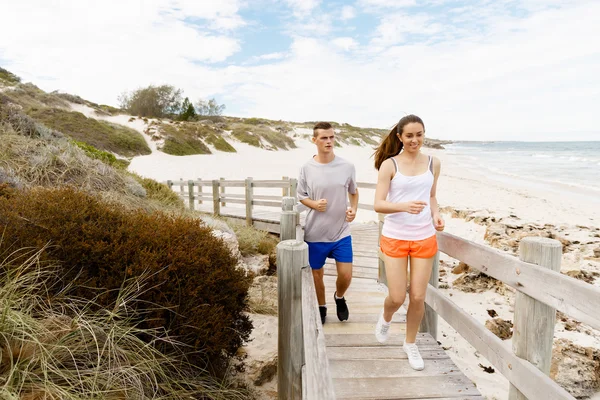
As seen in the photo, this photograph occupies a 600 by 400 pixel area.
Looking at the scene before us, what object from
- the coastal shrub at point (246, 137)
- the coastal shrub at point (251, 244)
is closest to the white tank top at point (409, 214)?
the coastal shrub at point (251, 244)

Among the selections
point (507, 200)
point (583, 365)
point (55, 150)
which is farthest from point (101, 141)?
point (583, 365)

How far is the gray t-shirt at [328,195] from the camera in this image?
3.18m

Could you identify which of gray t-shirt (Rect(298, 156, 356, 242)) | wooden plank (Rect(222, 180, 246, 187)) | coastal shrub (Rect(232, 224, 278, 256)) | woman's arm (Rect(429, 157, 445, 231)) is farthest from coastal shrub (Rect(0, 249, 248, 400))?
wooden plank (Rect(222, 180, 246, 187))

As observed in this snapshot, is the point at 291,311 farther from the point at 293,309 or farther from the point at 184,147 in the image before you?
the point at 184,147

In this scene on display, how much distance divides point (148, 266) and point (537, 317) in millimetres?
2257

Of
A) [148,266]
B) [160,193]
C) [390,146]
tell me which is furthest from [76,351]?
[160,193]

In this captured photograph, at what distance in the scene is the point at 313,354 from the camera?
1522mm

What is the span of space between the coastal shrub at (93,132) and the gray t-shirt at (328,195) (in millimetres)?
21808

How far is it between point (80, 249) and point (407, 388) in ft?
7.78

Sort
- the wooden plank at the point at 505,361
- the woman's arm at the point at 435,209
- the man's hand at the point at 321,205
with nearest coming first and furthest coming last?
the wooden plank at the point at 505,361
the woman's arm at the point at 435,209
the man's hand at the point at 321,205

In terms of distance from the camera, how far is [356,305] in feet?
13.4

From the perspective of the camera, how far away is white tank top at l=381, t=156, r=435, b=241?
256 cm

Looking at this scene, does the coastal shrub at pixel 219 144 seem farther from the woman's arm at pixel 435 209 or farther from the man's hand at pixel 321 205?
the woman's arm at pixel 435 209

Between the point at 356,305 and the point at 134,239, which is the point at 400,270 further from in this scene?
the point at 134,239
